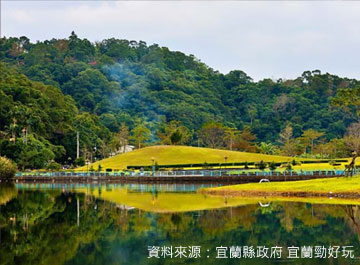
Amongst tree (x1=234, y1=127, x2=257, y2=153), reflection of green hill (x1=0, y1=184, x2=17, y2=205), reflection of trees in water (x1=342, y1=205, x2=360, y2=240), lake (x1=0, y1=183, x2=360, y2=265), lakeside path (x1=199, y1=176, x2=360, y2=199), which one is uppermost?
tree (x1=234, y1=127, x2=257, y2=153)

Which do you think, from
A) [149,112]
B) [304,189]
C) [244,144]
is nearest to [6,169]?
[304,189]

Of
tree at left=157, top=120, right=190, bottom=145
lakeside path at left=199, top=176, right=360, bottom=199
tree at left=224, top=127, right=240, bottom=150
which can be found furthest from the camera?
tree at left=224, top=127, right=240, bottom=150

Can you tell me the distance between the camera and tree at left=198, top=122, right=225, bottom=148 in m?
134

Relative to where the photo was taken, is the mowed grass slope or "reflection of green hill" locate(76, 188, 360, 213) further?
the mowed grass slope

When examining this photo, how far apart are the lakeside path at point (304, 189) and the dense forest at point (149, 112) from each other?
5511cm

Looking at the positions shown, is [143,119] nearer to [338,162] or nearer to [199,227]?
[338,162]

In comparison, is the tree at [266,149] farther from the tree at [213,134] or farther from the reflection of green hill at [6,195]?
the reflection of green hill at [6,195]

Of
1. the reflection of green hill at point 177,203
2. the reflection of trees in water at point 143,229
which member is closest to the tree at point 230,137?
the reflection of green hill at point 177,203

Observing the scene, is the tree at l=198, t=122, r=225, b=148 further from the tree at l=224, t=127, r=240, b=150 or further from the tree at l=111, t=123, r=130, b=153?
the tree at l=111, t=123, r=130, b=153

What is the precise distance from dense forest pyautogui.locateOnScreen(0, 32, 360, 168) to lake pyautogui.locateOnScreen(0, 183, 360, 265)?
63140 mm

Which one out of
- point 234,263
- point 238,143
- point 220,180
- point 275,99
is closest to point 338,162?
point 220,180

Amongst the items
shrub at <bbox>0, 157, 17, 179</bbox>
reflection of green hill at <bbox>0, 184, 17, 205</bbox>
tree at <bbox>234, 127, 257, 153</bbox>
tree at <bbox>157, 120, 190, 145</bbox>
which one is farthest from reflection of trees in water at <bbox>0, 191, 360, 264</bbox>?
tree at <bbox>234, 127, 257, 153</bbox>

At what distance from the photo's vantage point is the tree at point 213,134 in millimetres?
134375

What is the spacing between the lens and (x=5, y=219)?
104ft
